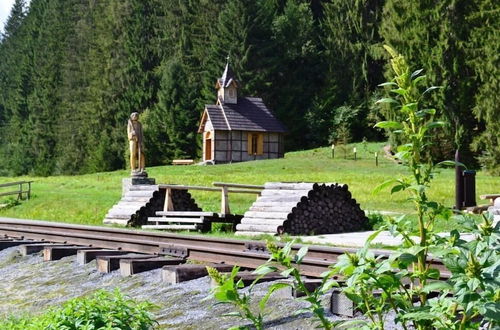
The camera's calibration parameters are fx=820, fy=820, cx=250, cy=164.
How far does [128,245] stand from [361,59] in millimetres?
55881

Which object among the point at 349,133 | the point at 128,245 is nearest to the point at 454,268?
the point at 128,245

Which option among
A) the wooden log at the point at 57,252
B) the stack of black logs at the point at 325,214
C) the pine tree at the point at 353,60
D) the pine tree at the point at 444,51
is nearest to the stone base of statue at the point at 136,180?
the stack of black logs at the point at 325,214

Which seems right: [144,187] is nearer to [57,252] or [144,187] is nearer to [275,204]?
[275,204]

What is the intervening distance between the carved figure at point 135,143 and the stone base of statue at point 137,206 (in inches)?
38.0

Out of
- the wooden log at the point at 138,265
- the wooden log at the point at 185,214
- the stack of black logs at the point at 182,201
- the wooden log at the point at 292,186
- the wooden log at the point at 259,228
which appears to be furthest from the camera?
the stack of black logs at the point at 182,201

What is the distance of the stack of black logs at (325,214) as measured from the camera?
16.6 meters

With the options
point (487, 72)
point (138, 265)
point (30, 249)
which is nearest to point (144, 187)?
point (30, 249)

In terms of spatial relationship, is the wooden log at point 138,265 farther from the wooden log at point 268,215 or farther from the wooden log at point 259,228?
the wooden log at point 268,215

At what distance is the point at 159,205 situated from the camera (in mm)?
20453

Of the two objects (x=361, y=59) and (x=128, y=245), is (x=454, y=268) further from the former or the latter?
(x=361, y=59)

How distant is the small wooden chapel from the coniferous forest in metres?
6.62

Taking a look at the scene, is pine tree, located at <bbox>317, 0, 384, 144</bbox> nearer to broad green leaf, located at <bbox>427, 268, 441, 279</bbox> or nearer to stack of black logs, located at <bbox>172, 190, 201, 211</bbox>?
stack of black logs, located at <bbox>172, 190, 201, 211</bbox>

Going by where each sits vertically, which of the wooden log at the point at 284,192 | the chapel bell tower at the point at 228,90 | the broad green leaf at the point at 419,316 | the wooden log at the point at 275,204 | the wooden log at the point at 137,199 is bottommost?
the wooden log at the point at 137,199

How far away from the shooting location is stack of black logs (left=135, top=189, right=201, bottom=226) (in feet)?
65.7
